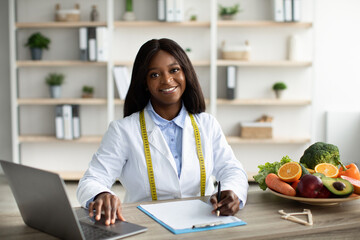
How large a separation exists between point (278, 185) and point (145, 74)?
75 centimetres

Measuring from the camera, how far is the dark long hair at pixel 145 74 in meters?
1.88

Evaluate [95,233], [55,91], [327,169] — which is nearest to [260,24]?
[55,91]

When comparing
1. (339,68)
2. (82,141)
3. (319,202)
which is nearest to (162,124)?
(319,202)

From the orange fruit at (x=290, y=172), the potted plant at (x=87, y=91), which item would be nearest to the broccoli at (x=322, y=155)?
the orange fruit at (x=290, y=172)

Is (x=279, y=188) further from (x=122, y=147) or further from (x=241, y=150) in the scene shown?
(x=241, y=150)

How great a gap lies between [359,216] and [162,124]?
90 centimetres

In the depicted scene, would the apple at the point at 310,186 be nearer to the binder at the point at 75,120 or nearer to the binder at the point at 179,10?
the binder at the point at 179,10

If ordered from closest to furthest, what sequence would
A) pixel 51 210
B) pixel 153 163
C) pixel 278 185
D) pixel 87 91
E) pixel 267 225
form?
pixel 51 210 < pixel 267 225 < pixel 278 185 < pixel 153 163 < pixel 87 91

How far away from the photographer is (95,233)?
124 centimetres

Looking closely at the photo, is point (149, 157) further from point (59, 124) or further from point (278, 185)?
point (59, 124)

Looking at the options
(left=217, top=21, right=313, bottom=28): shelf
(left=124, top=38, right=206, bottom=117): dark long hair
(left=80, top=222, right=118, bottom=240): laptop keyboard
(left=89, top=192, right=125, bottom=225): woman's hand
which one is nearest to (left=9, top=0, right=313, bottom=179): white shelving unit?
(left=217, top=21, right=313, bottom=28): shelf

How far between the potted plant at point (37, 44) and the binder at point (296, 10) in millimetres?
2674

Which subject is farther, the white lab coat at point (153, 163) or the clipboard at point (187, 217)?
the white lab coat at point (153, 163)

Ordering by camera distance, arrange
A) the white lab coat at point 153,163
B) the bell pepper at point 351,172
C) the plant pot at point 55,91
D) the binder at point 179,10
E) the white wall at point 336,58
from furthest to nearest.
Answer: the white wall at point 336,58 < the plant pot at point 55,91 < the binder at point 179,10 < the white lab coat at point 153,163 < the bell pepper at point 351,172
